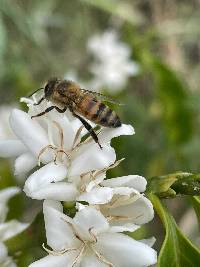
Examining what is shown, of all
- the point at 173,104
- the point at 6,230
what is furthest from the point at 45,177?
the point at 173,104

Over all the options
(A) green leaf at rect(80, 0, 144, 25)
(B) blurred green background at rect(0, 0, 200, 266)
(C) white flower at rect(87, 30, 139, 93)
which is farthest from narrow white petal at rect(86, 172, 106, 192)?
(C) white flower at rect(87, 30, 139, 93)

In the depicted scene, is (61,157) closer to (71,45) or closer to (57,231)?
(57,231)

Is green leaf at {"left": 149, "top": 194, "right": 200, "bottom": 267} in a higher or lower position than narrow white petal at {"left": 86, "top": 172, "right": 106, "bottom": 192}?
lower

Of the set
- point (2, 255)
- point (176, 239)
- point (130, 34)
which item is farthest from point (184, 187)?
point (130, 34)

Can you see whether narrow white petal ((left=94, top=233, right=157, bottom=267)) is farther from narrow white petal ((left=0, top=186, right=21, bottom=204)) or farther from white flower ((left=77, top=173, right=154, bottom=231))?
narrow white petal ((left=0, top=186, right=21, bottom=204))

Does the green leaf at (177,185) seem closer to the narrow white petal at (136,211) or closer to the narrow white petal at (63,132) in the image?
the narrow white petal at (136,211)

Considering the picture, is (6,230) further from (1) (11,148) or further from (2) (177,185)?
(2) (177,185)
